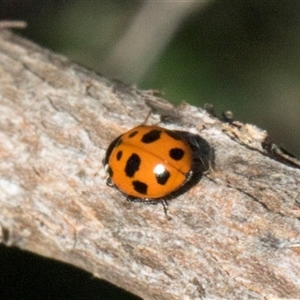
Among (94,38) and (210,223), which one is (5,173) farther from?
(94,38)

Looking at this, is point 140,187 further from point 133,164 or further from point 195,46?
point 195,46

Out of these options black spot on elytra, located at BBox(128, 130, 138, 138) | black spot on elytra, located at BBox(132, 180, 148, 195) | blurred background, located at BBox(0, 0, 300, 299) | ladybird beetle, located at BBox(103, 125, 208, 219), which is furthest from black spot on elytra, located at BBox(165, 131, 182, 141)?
blurred background, located at BBox(0, 0, 300, 299)

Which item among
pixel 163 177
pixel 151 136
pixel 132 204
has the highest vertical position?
pixel 151 136

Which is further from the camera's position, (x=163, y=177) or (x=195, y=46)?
(x=195, y=46)

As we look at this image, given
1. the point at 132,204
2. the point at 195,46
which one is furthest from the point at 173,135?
the point at 195,46

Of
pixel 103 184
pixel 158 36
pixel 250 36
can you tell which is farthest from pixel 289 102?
pixel 103 184
